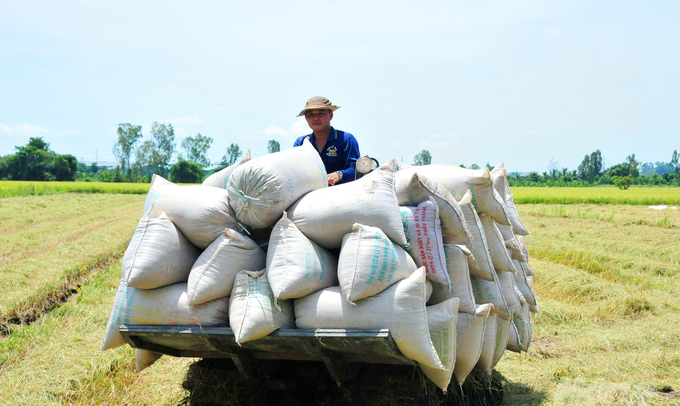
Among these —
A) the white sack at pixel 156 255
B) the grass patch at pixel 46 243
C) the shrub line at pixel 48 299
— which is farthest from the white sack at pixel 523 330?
the grass patch at pixel 46 243

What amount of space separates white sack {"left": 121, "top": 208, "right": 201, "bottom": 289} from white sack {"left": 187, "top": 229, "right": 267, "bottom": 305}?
128mm

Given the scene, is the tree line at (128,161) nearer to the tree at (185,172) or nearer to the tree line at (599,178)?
the tree at (185,172)

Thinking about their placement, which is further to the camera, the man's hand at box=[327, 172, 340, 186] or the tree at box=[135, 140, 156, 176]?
the tree at box=[135, 140, 156, 176]

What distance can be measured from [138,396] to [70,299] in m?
3.46

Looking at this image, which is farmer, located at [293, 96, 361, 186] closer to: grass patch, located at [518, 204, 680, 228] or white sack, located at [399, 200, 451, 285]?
white sack, located at [399, 200, 451, 285]

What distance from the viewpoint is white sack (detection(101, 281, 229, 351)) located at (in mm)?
2424

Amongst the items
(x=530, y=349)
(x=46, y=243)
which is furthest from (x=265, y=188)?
(x=46, y=243)

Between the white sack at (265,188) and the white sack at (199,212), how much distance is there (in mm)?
64

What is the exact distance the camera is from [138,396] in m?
3.20

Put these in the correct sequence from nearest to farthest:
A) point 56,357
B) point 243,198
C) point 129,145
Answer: point 243,198 < point 56,357 < point 129,145

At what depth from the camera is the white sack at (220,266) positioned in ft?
7.88

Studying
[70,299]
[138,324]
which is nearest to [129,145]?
[70,299]

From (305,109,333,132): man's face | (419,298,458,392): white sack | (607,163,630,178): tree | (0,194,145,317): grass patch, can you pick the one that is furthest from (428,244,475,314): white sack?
(607,163,630,178): tree

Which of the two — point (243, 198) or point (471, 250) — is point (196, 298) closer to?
point (243, 198)
